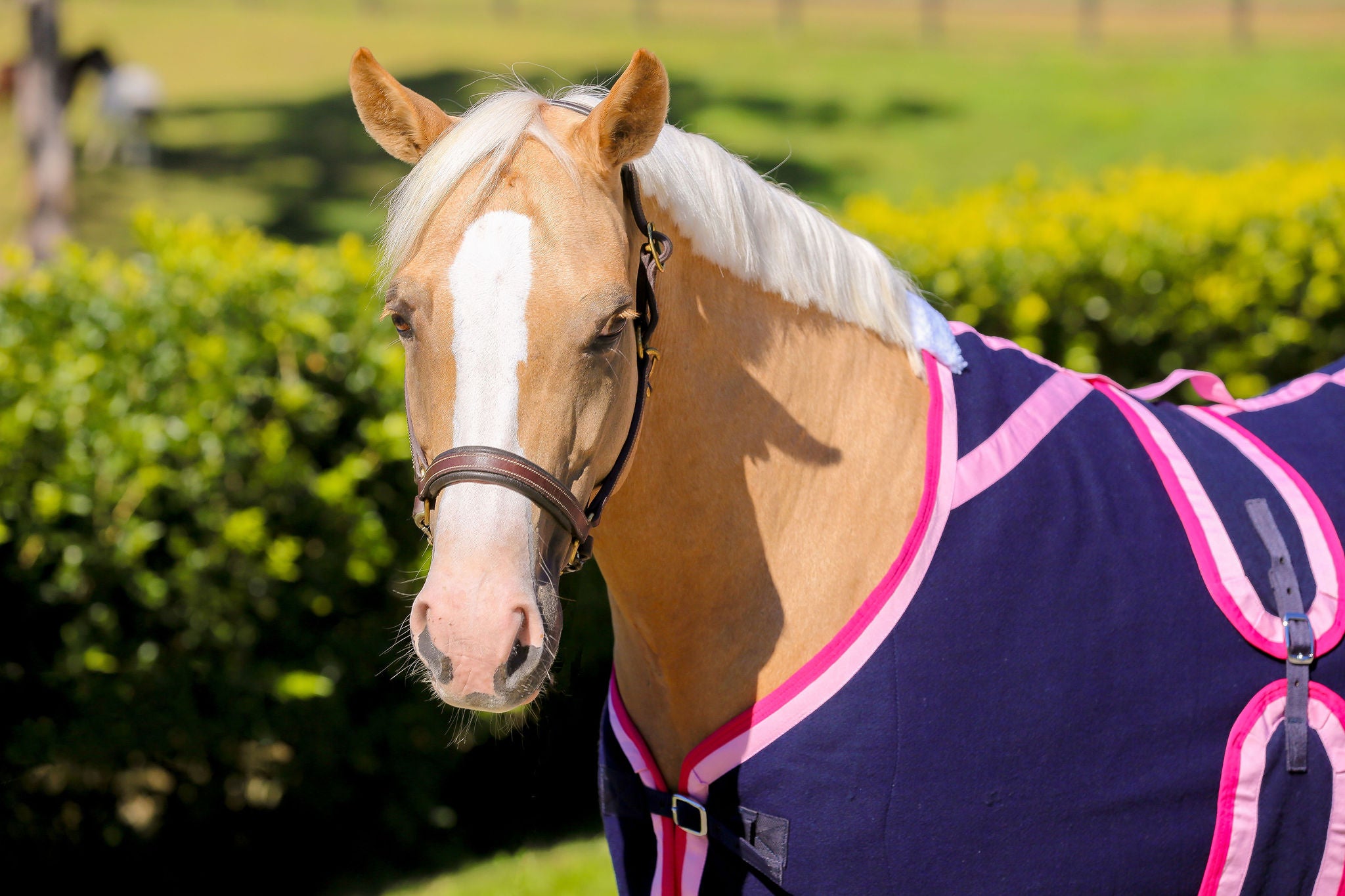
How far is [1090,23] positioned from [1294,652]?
22405 mm

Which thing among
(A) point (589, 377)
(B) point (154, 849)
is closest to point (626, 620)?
(A) point (589, 377)

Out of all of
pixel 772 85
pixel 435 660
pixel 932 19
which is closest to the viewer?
pixel 435 660

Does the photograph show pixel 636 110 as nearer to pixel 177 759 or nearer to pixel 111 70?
pixel 177 759

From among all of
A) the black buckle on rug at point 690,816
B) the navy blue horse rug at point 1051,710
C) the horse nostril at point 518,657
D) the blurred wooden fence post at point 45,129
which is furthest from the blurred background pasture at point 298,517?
the blurred wooden fence post at point 45,129

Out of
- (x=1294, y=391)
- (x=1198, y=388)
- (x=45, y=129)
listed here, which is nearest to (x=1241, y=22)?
(x=45, y=129)

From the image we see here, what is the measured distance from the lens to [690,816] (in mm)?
1758

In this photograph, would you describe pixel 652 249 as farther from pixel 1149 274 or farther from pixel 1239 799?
pixel 1149 274

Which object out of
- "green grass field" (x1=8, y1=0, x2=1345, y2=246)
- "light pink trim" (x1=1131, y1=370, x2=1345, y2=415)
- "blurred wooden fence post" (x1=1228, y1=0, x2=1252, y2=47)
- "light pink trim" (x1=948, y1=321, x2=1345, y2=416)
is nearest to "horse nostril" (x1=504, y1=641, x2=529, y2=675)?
"light pink trim" (x1=948, y1=321, x2=1345, y2=416)

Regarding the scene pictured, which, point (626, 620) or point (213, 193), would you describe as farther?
point (213, 193)

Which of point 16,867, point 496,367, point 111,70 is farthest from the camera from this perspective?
point 111,70

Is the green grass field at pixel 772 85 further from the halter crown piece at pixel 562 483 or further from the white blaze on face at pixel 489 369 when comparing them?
the white blaze on face at pixel 489 369

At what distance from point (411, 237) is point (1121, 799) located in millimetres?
1395

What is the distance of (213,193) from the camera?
13789 millimetres

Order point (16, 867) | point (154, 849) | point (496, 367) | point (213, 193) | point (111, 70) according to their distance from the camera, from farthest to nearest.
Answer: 1. point (213, 193)
2. point (111, 70)
3. point (154, 849)
4. point (16, 867)
5. point (496, 367)
